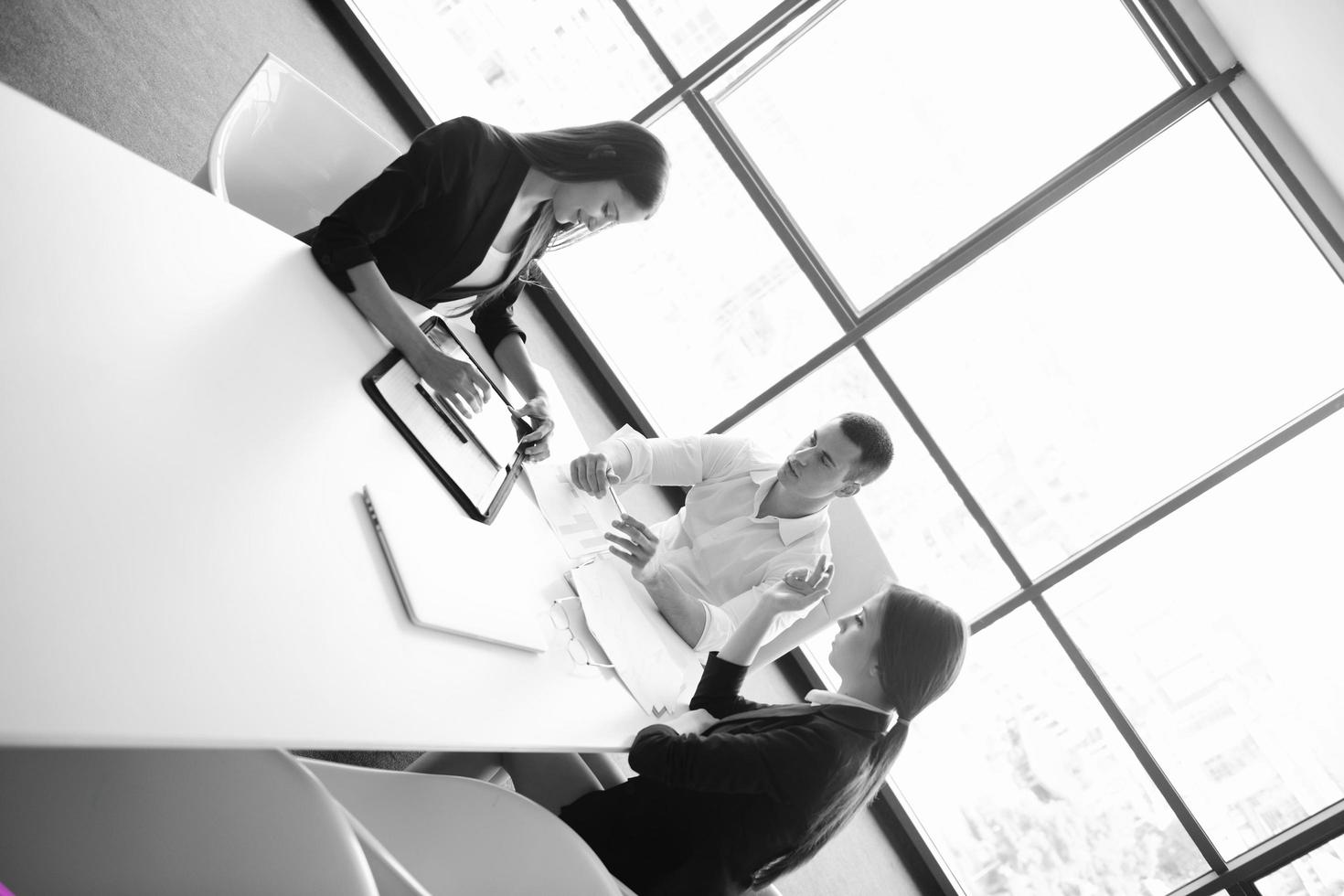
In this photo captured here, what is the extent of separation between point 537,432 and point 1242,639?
9.01ft

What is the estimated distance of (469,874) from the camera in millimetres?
1327

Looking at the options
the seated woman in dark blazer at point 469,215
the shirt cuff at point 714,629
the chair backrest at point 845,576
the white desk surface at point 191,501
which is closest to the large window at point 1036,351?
the chair backrest at point 845,576

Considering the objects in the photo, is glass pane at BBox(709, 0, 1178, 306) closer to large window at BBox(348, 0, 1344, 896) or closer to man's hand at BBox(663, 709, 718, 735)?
large window at BBox(348, 0, 1344, 896)

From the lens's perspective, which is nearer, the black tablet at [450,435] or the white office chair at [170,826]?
the white office chair at [170,826]

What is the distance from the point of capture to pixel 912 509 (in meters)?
3.63

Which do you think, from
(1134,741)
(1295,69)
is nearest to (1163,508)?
(1134,741)

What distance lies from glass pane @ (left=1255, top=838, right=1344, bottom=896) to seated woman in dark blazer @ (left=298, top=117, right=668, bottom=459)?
3.03 meters

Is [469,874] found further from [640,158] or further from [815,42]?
[815,42]

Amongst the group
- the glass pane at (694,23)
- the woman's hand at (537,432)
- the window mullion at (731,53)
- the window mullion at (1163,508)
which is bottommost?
the window mullion at (1163,508)

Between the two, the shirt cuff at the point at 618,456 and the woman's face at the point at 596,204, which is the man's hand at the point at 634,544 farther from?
the woman's face at the point at 596,204

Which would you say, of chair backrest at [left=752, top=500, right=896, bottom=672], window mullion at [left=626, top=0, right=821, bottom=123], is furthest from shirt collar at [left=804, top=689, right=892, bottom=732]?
window mullion at [left=626, top=0, right=821, bottom=123]

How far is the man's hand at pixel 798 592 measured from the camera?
1891mm

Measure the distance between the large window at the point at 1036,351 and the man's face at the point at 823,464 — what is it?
134 centimetres

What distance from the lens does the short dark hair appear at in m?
2.28
